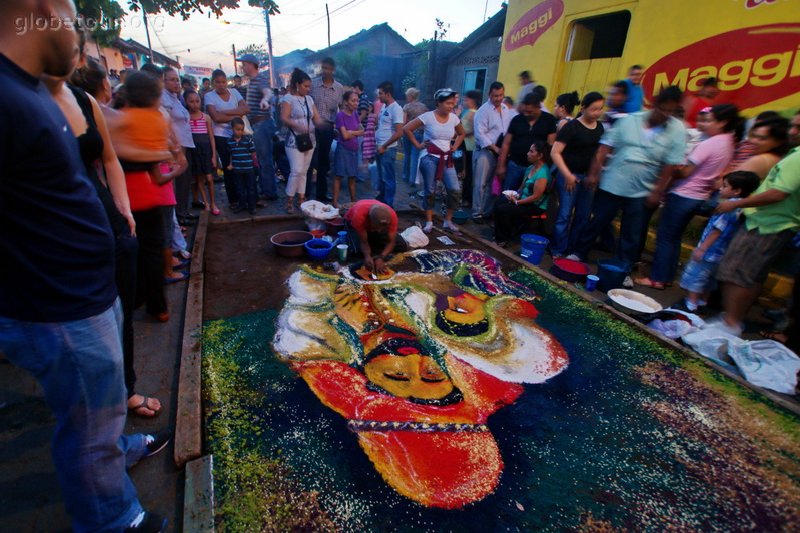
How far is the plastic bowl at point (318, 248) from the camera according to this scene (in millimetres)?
4512

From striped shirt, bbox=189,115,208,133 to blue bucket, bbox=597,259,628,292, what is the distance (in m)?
5.71

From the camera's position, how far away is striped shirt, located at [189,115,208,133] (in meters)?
5.57

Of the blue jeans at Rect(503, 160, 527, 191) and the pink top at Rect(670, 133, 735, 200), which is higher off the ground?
the pink top at Rect(670, 133, 735, 200)

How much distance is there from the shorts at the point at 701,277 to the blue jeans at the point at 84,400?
4865 millimetres

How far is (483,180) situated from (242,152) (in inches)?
152

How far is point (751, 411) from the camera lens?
264 centimetres

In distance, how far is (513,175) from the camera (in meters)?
5.88

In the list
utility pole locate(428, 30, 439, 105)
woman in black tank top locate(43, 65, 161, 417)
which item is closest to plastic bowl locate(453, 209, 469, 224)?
woman in black tank top locate(43, 65, 161, 417)

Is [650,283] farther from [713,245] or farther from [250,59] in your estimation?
[250,59]

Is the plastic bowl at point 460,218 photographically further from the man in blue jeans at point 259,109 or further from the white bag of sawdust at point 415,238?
the man in blue jeans at point 259,109

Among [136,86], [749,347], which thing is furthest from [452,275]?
[136,86]

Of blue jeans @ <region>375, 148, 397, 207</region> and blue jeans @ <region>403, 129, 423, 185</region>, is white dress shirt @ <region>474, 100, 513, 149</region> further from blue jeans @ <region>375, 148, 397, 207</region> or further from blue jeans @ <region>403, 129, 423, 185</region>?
blue jeans @ <region>403, 129, 423, 185</region>

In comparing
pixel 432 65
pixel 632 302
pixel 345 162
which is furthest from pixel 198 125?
pixel 432 65

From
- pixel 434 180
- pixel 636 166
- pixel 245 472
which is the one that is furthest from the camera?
pixel 434 180
